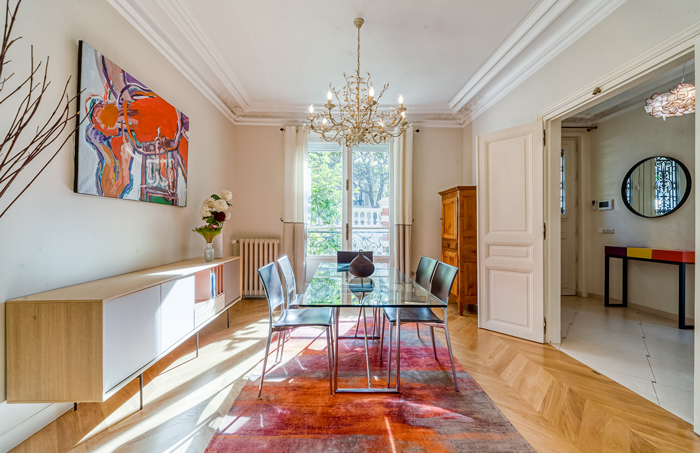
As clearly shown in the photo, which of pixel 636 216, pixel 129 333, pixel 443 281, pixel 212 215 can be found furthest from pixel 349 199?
pixel 636 216

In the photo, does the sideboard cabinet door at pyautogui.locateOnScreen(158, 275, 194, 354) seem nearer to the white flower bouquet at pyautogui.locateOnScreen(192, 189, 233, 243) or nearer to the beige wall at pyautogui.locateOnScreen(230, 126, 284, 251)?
the white flower bouquet at pyautogui.locateOnScreen(192, 189, 233, 243)

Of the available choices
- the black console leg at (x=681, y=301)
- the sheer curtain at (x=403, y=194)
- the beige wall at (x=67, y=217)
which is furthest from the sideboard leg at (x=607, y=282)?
the beige wall at (x=67, y=217)

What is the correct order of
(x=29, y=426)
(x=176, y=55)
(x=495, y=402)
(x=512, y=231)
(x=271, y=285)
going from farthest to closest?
1. (x=512, y=231)
2. (x=176, y=55)
3. (x=271, y=285)
4. (x=495, y=402)
5. (x=29, y=426)

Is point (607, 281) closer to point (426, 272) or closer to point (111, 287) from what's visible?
point (426, 272)

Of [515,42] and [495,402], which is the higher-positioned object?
[515,42]

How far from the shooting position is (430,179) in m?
4.77

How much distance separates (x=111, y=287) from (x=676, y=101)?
4661mm

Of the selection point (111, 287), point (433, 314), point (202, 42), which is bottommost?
point (433, 314)

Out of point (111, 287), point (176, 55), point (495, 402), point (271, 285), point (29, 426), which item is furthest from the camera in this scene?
point (176, 55)

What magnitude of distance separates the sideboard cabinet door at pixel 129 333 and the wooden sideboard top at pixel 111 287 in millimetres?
38

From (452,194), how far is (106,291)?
3.77m

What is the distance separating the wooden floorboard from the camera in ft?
5.14

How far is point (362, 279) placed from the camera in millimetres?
2441

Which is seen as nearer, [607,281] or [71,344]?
[71,344]
